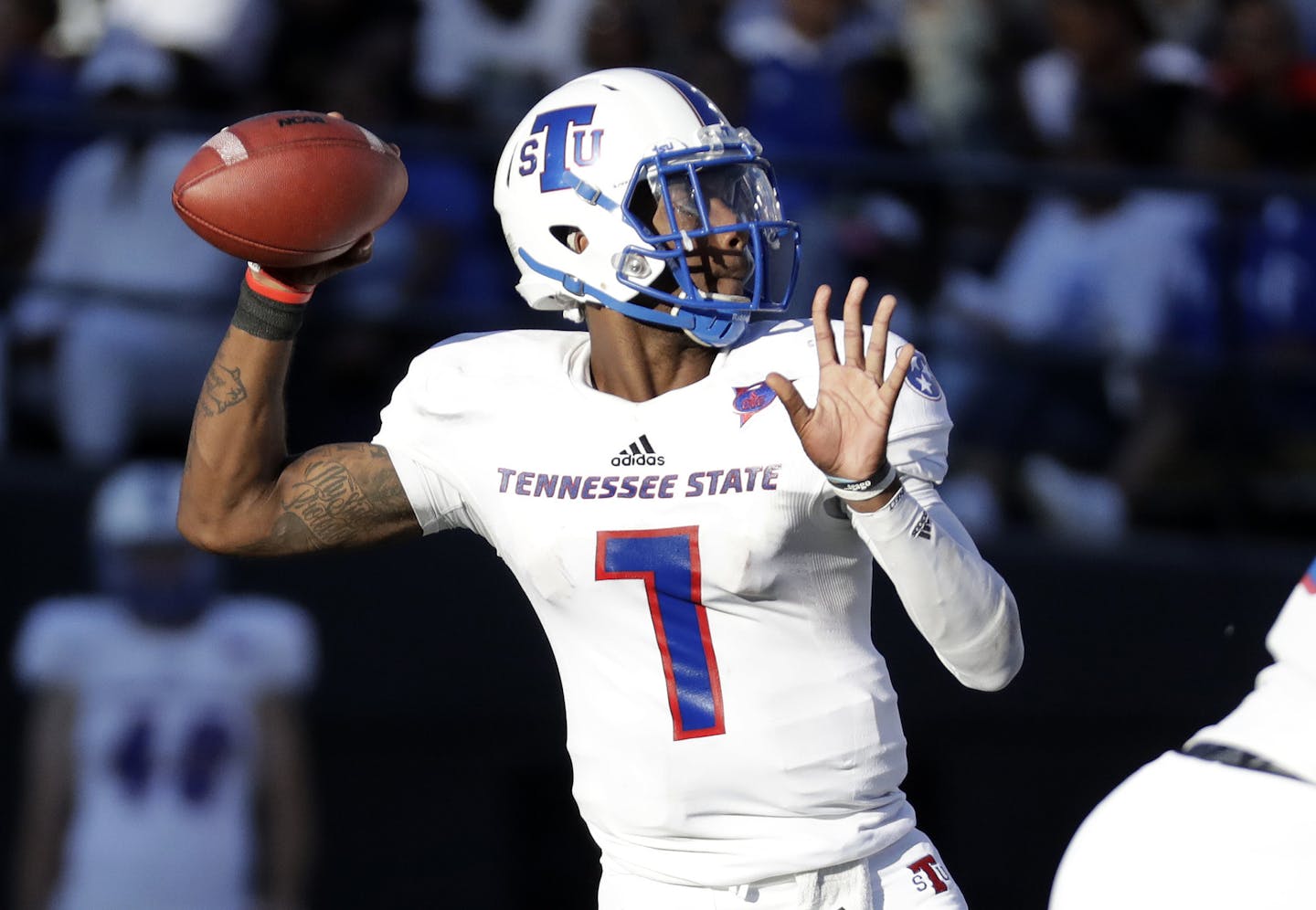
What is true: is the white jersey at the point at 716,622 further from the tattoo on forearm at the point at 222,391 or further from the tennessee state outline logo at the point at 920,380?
the tattoo on forearm at the point at 222,391

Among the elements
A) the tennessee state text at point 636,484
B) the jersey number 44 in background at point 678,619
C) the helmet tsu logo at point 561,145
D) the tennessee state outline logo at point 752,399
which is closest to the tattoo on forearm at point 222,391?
the tennessee state text at point 636,484

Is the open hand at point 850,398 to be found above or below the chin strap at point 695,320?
below

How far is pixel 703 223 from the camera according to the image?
2912 mm

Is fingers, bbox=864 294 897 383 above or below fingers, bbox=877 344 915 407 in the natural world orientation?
above

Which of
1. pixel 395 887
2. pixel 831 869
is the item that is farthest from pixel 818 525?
pixel 395 887

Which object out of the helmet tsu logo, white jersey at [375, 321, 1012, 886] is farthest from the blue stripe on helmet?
white jersey at [375, 321, 1012, 886]

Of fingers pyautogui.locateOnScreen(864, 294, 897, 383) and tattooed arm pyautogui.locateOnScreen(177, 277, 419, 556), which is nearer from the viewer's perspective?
fingers pyautogui.locateOnScreen(864, 294, 897, 383)

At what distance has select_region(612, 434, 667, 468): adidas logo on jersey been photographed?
2803mm

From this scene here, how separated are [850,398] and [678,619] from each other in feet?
1.35

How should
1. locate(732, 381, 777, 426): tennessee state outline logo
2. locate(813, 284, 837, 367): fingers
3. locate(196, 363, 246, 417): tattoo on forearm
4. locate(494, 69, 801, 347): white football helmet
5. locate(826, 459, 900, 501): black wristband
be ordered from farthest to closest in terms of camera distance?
locate(196, 363, 246, 417): tattoo on forearm < locate(494, 69, 801, 347): white football helmet < locate(732, 381, 777, 426): tennessee state outline logo < locate(813, 284, 837, 367): fingers < locate(826, 459, 900, 501): black wristband

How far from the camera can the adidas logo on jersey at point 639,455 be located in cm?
280

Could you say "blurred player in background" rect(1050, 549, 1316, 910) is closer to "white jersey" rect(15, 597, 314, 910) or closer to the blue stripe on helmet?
the blue stripe on helmet

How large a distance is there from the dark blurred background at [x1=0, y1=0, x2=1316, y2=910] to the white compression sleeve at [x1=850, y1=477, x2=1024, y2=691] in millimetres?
2954

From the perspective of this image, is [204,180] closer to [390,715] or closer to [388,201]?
[388,201]
